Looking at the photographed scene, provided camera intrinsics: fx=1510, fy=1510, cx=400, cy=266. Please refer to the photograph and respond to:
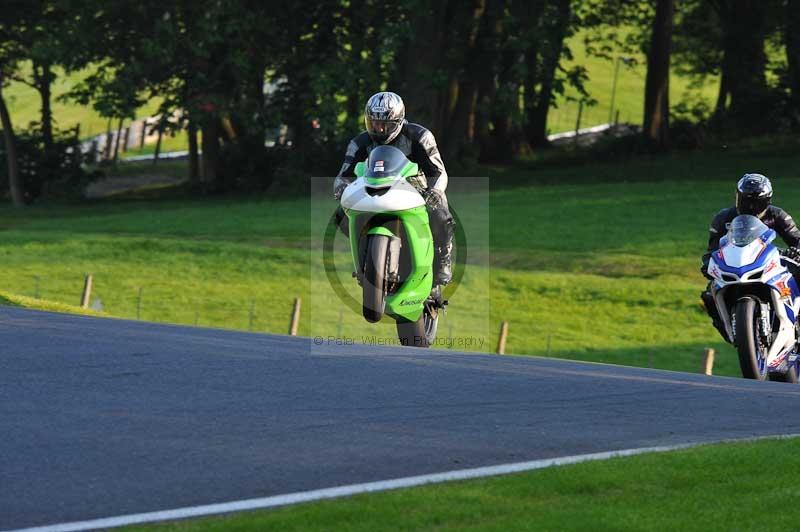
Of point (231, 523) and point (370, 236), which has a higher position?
point (370, 236)

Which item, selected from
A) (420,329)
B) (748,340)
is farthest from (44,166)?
(748,340)

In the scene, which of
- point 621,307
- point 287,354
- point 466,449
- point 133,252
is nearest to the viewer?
point 466,449

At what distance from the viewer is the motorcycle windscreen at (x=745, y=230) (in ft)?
42.8

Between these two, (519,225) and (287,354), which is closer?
(287,354)

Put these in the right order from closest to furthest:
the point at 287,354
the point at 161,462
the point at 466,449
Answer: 1. the point at 161,462
2. the point at 466,449
3. the point at 287,354

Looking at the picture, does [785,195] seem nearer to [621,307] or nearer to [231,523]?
[621,307]

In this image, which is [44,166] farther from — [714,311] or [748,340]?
[748,340]

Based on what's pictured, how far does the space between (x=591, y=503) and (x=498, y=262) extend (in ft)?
95.0

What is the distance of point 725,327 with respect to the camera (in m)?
13.4

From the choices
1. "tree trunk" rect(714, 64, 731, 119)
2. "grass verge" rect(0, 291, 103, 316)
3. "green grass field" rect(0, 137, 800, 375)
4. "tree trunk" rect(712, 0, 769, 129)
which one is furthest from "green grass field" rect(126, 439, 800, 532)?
"tree trunk" rect(714, 64, 731, 119)

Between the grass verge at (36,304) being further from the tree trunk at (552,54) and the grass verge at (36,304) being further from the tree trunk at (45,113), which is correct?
the tree trunk at (45,113)

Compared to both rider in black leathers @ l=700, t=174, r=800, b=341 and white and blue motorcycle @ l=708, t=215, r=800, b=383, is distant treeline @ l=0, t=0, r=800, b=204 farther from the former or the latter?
white and blue motorcycle @ l=708, t=215, r=800, b=383

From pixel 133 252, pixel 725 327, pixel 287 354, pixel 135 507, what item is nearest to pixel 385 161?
pixel 287 354

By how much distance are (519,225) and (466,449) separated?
3295 cm
